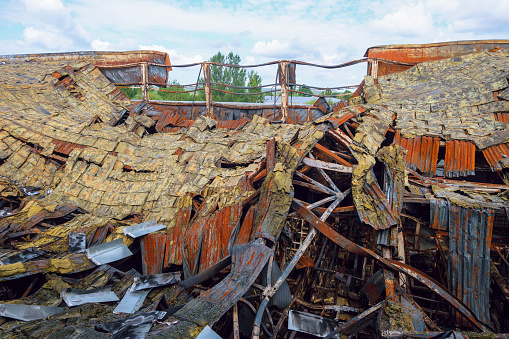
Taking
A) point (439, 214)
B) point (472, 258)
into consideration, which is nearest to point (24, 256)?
point (439, 214)

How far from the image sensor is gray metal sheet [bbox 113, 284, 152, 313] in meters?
4.39

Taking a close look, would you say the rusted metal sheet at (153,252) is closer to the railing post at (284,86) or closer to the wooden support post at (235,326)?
the wooden support post at (235,326)

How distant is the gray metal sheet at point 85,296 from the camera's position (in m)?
4.53

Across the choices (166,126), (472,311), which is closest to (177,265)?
(472,311)

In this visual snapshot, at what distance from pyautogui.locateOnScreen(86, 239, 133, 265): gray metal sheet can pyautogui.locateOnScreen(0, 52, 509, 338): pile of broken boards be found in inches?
1.1

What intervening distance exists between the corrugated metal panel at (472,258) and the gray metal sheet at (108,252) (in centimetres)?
548

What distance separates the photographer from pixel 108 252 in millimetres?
5801

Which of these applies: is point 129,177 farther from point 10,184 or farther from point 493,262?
point 493,262

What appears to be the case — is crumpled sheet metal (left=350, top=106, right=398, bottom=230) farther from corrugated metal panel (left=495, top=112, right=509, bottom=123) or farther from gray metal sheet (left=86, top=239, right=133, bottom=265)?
gray metal sheet (left=86, top=239, right=133, bottom=265)

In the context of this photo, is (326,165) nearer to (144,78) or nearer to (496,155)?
(496,155)

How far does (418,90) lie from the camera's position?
10.2 meters

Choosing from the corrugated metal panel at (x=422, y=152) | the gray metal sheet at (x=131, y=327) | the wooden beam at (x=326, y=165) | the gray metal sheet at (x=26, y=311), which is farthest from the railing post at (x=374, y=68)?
the gray metal sheet at (x=26, y=311)

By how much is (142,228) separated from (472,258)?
→ 18.9 ft

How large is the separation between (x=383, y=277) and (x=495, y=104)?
22.6ft
